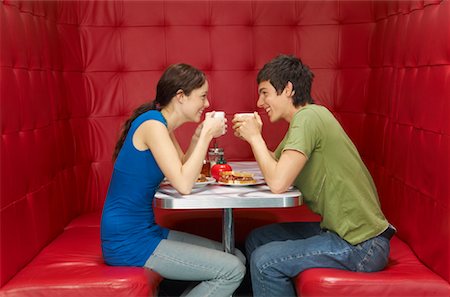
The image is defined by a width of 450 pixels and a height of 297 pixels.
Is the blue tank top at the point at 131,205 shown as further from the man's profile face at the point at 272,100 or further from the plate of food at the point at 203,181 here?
the man's profile face at the point at 272,100

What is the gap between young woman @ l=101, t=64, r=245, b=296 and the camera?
1940mm

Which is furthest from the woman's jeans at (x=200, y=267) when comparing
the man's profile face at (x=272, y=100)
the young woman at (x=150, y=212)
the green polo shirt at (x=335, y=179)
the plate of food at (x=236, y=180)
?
the man's profile face at (x=272, y=100)

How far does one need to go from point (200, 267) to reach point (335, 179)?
502mm

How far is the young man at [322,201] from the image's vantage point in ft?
6.43

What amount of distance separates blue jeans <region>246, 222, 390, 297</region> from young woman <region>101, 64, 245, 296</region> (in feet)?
0.27

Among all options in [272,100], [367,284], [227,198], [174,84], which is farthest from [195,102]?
[367,284]

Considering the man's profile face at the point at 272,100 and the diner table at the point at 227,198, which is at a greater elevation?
the man's profile face at the point at 272,100

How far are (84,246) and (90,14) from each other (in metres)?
1.17

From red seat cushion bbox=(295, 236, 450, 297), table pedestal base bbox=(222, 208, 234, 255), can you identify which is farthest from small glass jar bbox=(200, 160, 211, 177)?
red seat cushion bbox=(295, 236, 450, 297)

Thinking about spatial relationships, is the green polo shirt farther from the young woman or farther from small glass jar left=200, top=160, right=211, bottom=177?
small glass jar left=200, top=160, right=211, bottom=177

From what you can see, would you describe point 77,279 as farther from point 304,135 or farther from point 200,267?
point 304,135

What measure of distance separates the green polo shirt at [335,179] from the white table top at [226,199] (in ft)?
0.32

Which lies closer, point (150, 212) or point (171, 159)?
point (171, 159)

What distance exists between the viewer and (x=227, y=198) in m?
1.89
